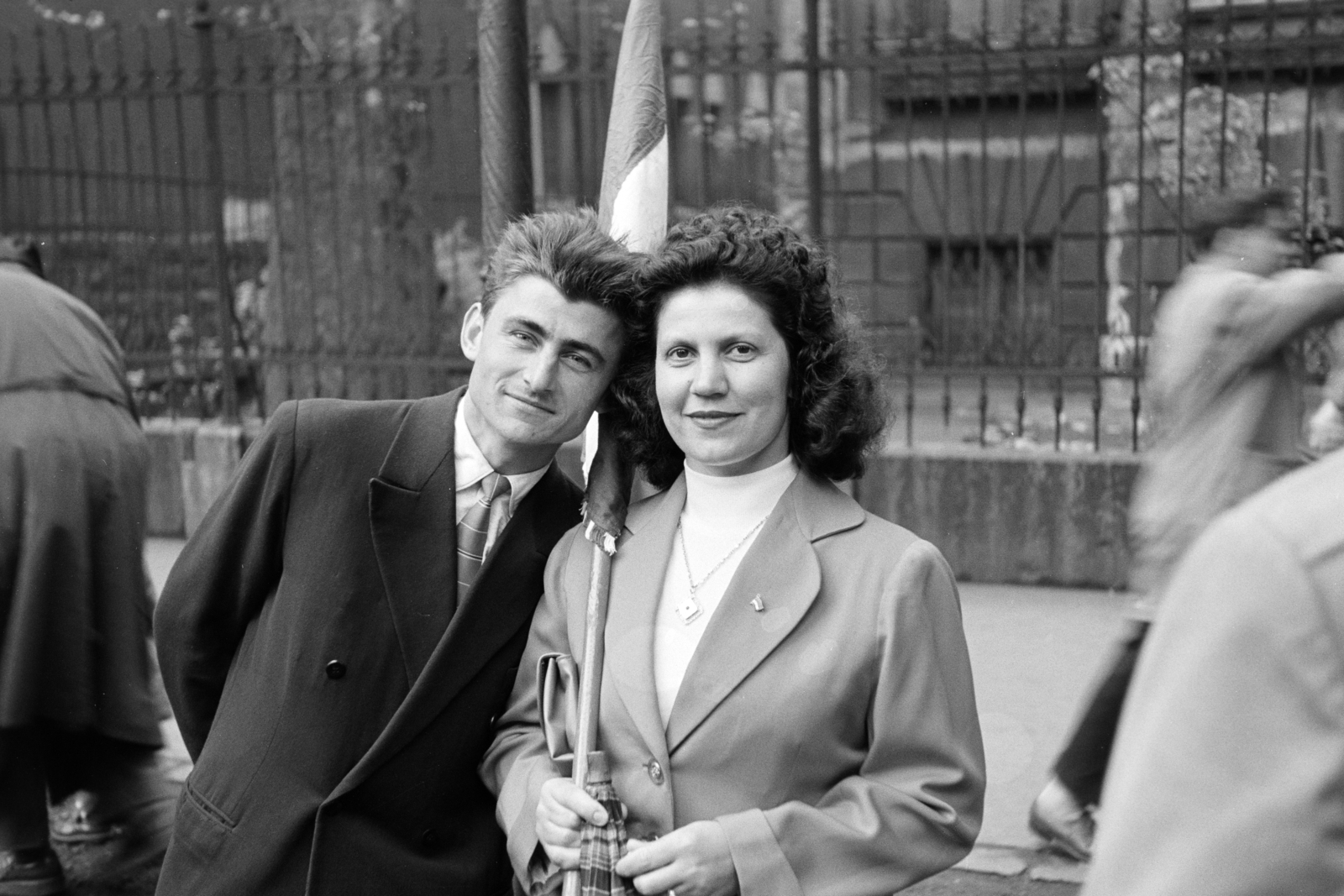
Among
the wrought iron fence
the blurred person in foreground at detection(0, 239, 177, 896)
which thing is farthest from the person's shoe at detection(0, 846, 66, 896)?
the wrought iron fence

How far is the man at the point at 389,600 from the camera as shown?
99.9 inches

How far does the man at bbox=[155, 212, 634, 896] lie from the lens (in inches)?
99.9

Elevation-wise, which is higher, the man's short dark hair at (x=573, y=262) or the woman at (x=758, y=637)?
the man's short dark hair at (x=573, y=262)

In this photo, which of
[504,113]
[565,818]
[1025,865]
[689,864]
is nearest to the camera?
[689,864]

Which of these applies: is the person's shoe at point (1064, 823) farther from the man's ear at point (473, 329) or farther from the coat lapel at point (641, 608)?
the man's ear at point (473, 329)

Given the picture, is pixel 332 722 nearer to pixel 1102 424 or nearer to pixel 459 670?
pixel 459 670

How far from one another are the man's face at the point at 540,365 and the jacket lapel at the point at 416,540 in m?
0.13

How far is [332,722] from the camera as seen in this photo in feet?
8.36

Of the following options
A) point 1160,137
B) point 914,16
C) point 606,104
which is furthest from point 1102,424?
point 606,104

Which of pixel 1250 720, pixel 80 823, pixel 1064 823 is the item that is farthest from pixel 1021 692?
pixel 1250 720

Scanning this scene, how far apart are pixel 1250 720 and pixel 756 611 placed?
1361 millimetres

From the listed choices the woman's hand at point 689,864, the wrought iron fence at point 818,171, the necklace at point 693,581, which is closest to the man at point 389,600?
the necklace at point 693,581

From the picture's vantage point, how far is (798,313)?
2447mm

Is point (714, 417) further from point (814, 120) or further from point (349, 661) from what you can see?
point (814, 120)
